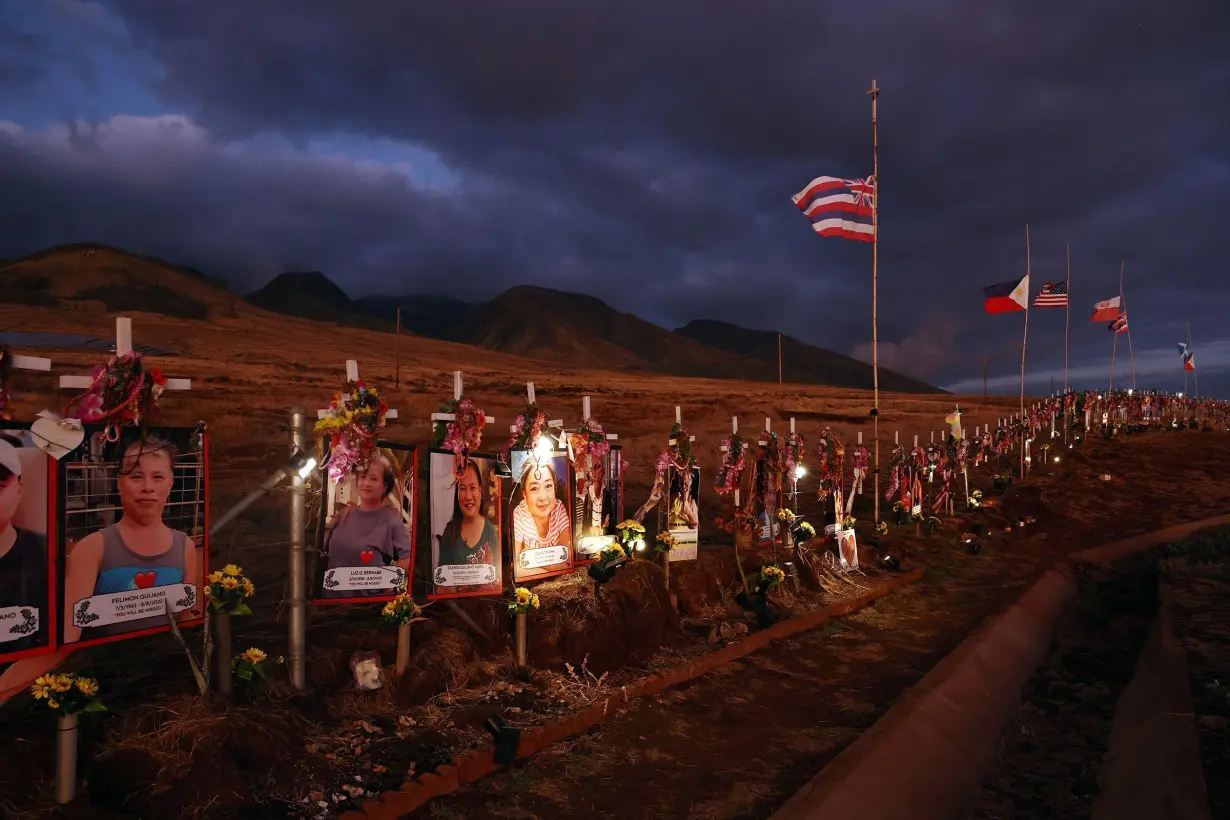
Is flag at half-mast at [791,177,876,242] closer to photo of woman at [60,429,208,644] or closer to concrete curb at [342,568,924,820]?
concrete curb at [342,568,924,820]

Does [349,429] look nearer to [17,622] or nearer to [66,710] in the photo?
[17,622]

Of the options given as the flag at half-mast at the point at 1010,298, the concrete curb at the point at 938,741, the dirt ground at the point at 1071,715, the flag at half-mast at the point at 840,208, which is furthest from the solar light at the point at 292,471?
the flag at half-mast at the point at 1010,298

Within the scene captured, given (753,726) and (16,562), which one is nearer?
(16,562)

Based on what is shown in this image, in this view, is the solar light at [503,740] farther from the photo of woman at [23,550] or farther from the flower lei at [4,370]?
the flower lei at [4,370]

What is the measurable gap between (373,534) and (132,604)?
229cm

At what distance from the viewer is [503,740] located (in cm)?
662

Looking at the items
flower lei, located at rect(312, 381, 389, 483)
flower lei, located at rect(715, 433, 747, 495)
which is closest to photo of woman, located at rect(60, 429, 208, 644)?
flower lei, located at rect(312, 381, 389, 483)

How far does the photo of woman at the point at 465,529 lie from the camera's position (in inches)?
324

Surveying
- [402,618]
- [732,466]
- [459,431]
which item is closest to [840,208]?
[732,466]

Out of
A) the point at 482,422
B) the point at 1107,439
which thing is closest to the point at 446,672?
the point at 482,422

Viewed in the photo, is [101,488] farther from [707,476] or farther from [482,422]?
[707,476]

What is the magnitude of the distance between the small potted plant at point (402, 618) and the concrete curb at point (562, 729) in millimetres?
1449

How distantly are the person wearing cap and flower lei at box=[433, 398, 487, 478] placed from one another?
393cm

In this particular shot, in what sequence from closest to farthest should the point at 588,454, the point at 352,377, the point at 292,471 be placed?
the point at 292,471 → the point at 352,377 → the point at 588,454
